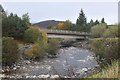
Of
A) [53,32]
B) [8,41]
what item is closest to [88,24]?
[53,32]

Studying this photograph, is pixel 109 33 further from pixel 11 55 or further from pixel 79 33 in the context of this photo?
pixel 11 55

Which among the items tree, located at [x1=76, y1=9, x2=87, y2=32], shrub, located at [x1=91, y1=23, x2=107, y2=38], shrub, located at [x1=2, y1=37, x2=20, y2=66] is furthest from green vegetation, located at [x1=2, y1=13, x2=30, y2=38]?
tree, located at [x1=76, y1=9, x2=87, y2=32]

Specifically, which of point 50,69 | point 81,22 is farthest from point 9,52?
point 81,22

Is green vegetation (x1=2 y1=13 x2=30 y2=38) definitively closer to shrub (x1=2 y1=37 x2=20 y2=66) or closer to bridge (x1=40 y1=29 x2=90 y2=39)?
bridge (x1=40 y1=29 x2=90 y2=39)

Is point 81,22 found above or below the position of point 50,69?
above

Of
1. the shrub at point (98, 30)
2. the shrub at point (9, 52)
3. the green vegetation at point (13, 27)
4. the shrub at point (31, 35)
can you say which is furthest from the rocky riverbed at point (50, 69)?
the shrub at point (98, 30)

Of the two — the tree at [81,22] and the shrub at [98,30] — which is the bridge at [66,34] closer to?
the shrub at [98,30]

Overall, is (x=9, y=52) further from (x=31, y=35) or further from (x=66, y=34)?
(x=66, y=34)

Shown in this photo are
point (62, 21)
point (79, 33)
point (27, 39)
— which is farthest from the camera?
point (62, 21)

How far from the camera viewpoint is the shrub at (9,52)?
24.7m

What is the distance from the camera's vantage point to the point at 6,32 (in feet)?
131

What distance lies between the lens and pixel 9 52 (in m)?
25.2

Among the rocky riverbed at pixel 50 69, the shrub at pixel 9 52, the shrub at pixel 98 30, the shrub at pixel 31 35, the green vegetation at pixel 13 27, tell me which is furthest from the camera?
the shrub at pixel 98 30

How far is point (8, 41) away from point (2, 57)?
2580mm
